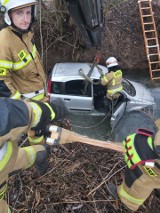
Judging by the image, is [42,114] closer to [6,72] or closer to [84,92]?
[6,72]

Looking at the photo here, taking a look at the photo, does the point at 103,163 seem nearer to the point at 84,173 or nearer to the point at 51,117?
the point at 84,173

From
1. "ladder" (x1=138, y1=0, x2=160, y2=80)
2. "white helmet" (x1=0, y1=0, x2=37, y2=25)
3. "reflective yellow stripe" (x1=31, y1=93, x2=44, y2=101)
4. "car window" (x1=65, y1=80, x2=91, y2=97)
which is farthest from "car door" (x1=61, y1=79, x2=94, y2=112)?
"white helmet" (x1=0, y1=0, x2=37, y2=25)

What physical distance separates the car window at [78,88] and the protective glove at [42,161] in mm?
4037

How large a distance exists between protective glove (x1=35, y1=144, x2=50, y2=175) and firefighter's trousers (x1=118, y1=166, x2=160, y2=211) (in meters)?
0.93

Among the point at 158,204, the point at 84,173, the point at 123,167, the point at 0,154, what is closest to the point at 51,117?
the point at 0,154

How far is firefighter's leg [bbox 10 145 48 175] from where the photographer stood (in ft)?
9.96

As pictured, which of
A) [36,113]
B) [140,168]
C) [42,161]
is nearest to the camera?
[36,113]

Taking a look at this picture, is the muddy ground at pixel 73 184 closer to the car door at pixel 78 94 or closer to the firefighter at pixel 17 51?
the firefighter at pixel 17 51

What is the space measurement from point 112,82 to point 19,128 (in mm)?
4681

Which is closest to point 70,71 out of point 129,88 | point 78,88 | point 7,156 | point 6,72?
point 78,88

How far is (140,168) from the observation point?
3.10 metres

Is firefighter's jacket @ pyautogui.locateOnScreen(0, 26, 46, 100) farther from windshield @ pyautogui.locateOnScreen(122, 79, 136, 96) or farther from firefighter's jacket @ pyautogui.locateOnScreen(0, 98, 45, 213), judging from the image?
windshield @ pyautogui.locateOnScreen(122, 79, 136, 96)

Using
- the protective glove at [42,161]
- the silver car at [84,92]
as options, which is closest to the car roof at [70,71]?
the silver car at [84,92]

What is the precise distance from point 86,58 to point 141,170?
23.7 ft
